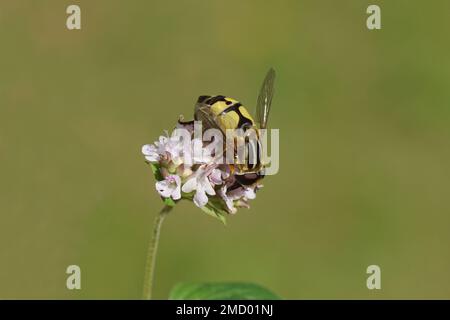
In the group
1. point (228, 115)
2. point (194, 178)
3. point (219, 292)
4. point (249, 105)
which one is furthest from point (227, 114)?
point (249, 105)

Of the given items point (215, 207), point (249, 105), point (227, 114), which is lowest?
point (215, 207)

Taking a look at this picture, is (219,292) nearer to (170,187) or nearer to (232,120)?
(170,187)

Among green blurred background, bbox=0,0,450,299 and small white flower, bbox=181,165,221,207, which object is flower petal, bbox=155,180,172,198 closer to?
small white flower, bbox=181,165,221,207

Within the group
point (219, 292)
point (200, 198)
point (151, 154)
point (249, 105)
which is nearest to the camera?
point (200, 198)

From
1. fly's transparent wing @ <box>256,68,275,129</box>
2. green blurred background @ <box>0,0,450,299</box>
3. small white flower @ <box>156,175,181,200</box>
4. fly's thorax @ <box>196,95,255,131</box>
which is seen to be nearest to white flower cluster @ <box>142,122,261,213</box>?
small white flower @ <box>156,175,181,200</box>

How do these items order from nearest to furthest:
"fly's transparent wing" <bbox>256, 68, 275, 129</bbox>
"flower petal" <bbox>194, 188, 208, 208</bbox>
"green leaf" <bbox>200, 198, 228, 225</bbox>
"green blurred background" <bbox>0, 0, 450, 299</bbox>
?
"flower petal" <bbox>194, 188, 208, 208</bbox> → "green leaf" <bbox>200, 198, 228, 225</bbox> → "fly's transparent wing" <bbox>256, 68, 275, 129</bbox> → "green blurred background" <bbox>0, 0, 450, 299</bbox>
